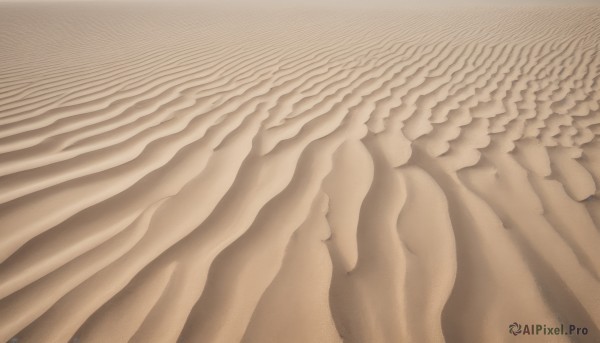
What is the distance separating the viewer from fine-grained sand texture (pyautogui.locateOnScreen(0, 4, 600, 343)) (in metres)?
1.12

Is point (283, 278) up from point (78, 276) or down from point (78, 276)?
down

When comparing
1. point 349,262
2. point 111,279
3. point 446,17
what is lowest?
point 349,262

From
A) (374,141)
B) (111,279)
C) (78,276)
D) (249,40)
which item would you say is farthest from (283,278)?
(249,40)

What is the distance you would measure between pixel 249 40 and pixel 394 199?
578 cm

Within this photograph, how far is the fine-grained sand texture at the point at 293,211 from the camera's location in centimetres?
112

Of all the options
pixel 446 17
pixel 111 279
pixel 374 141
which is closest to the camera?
pixel 111 279

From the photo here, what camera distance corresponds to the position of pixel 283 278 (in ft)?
4.10

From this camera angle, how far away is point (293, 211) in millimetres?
1574

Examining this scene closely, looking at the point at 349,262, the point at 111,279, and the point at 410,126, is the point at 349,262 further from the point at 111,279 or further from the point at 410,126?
the point at 410,126

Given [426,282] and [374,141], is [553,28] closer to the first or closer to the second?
[374,141]

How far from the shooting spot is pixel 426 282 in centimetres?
125

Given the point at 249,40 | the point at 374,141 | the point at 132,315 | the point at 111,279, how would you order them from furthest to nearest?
1. the point at 249,40
2. the point at 374,141
3. the point at 111,279
4. the point at 132,315

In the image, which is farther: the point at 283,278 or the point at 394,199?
the point at 394,199

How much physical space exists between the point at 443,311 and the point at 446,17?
10951 mm
